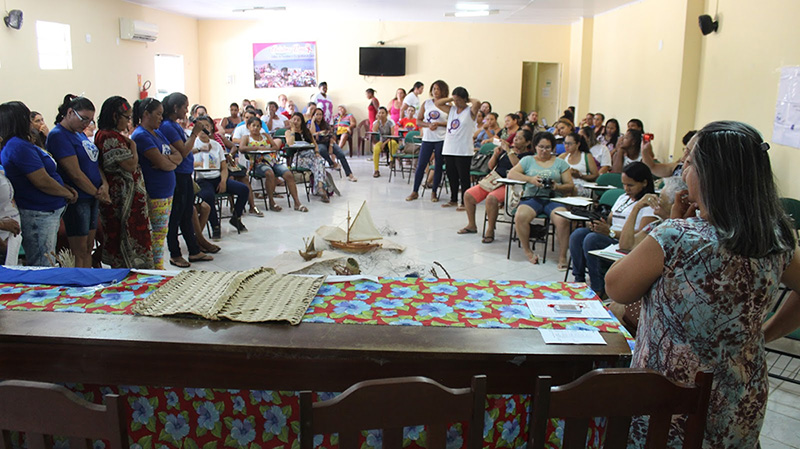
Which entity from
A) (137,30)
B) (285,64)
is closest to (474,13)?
(285,64)

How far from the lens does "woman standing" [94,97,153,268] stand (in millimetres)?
3879

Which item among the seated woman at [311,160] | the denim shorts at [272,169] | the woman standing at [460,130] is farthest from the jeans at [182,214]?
the woman standing at [460,130]

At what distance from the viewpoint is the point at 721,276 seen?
147 centimetres

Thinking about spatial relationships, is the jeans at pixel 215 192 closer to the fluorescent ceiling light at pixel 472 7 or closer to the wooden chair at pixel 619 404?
the wooden chair at pixel 619 404

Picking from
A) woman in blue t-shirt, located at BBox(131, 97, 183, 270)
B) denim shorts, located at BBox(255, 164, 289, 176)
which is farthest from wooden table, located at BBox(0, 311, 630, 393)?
denim shorts, located at BBox(255, 164, 289, 176)

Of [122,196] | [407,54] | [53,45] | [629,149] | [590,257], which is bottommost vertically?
[590,257]

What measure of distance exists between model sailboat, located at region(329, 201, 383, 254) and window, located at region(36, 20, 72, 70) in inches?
266

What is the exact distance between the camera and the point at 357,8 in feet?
38.1

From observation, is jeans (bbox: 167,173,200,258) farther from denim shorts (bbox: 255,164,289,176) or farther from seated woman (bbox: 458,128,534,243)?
seated woman (bbox: 458,128,534,243)

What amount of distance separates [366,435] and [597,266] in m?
2.55

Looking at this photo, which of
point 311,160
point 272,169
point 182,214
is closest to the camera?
point 182,214

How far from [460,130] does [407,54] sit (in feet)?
22.7

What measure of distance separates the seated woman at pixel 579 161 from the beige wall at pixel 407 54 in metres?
7.96

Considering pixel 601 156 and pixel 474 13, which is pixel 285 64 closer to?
pixel 474 13
